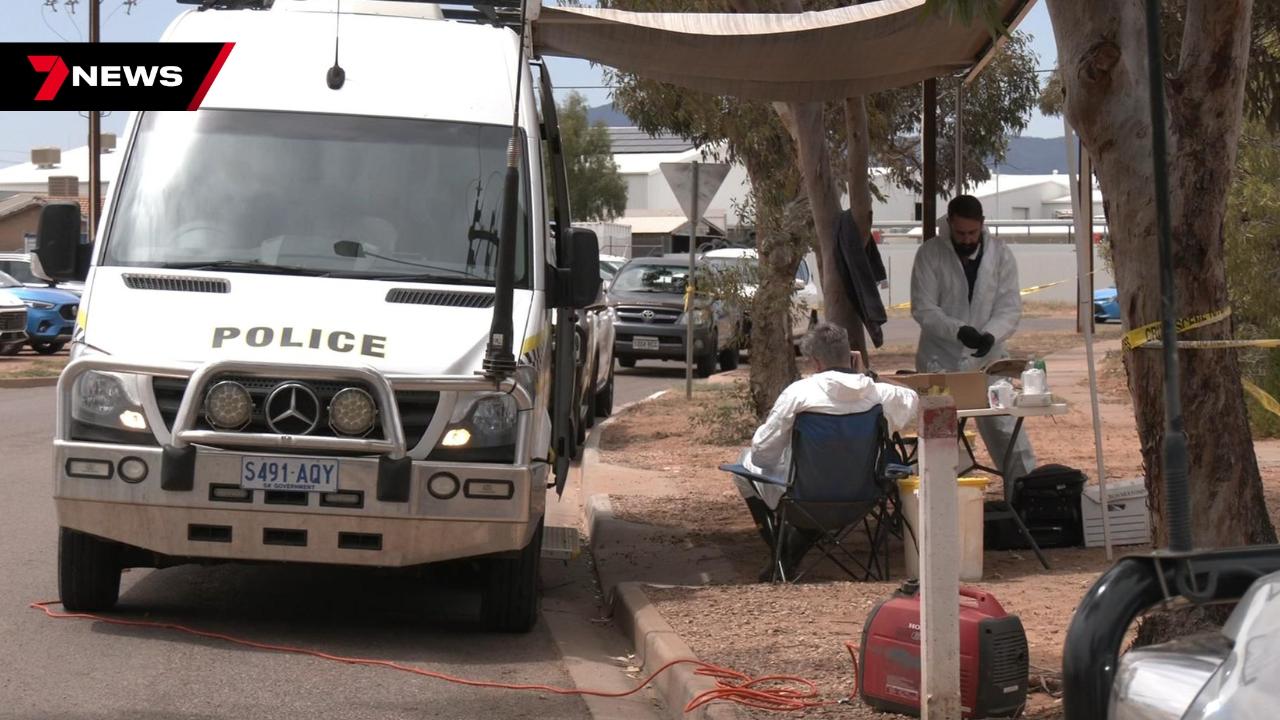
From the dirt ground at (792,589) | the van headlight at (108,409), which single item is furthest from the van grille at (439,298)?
the dirt ground at (792,589)

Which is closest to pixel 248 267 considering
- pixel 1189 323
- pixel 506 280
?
pixel 506 280

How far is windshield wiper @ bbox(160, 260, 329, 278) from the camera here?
7.45 metres

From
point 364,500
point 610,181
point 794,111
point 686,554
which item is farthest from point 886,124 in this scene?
point 610,181

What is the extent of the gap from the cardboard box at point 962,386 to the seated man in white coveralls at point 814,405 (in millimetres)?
503

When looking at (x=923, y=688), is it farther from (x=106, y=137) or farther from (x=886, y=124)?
(x=106, y=137)

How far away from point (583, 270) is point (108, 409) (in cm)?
232

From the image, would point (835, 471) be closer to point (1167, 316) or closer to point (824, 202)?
point (824, 202)

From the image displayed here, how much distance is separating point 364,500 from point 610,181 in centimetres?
7041

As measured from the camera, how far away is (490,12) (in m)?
8.88

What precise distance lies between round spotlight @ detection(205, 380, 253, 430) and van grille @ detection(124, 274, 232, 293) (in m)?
0.69

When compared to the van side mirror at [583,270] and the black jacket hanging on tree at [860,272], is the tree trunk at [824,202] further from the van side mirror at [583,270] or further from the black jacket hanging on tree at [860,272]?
the van side mirror at [583,270]

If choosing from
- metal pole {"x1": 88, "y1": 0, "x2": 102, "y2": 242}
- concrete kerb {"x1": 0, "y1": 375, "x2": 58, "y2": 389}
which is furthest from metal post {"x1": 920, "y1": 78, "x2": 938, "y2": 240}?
metal pole {"x1": 88, "y1": 0, "x2": 102, "y2": 242}

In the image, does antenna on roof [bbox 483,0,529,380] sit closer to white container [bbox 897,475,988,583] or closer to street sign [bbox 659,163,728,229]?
white container [bbox 897,475,988,583]

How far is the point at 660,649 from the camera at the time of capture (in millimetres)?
6816
